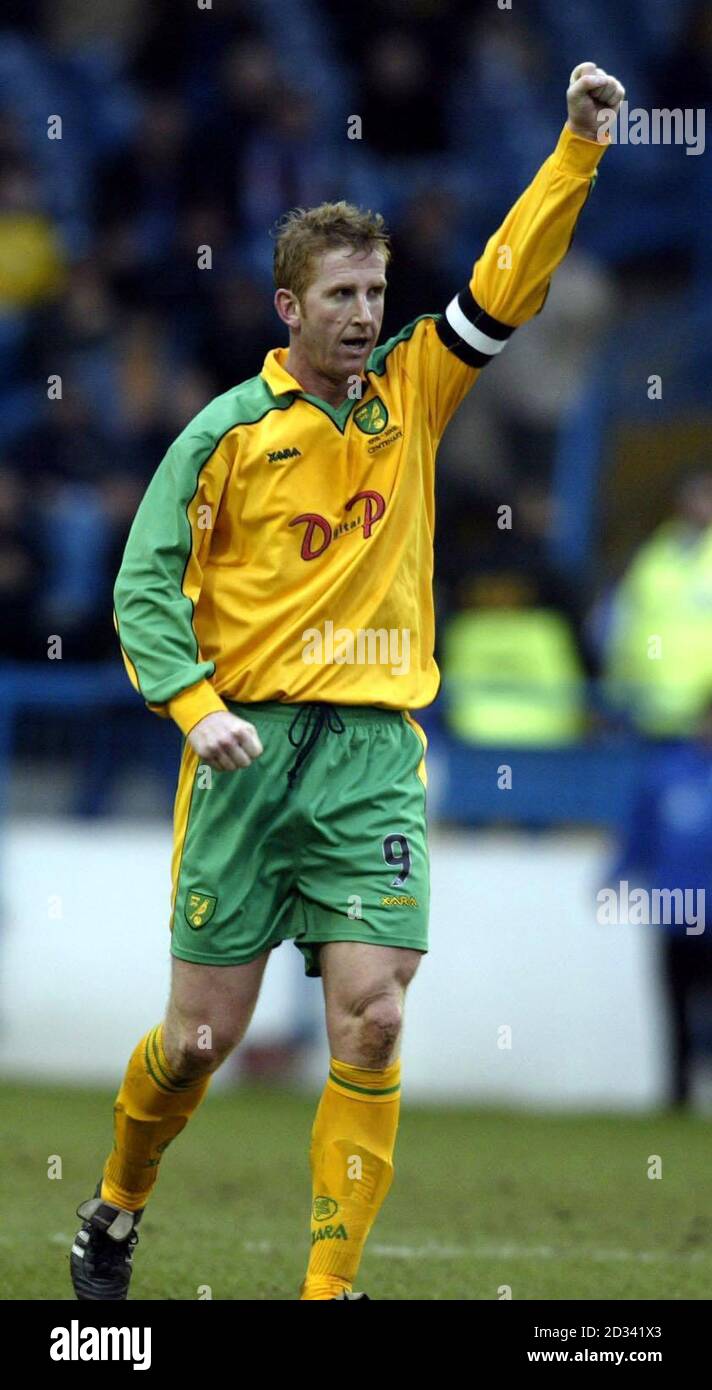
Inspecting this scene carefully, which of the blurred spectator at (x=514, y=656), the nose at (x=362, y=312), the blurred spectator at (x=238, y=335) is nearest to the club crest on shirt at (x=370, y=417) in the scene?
the nose at (x=362, y=312)

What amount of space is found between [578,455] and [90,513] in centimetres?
360

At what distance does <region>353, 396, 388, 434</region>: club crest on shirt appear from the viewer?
221 inches

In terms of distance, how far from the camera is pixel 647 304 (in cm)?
1642

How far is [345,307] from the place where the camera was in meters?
5.48

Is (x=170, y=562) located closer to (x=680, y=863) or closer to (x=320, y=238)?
(x=320, y=238)

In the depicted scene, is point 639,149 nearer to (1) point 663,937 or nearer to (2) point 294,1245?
(1) point 663,937

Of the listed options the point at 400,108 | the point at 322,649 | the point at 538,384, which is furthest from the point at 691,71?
the point at 322,649

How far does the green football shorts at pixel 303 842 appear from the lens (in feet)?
17.9

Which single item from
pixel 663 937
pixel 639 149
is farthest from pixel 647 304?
pixel 663 937

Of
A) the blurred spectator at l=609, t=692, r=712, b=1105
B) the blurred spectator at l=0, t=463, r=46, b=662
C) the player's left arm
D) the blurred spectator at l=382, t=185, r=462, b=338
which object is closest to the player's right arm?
the player's left arm

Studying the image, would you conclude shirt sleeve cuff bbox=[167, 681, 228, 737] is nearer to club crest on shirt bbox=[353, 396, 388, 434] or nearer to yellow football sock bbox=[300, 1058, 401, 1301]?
club crest on shirt bbox=[353, 396, 388, 434]

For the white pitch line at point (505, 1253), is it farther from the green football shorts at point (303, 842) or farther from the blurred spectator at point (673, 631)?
the blurred spectator at point (673, 631)

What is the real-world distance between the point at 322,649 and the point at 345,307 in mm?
766
